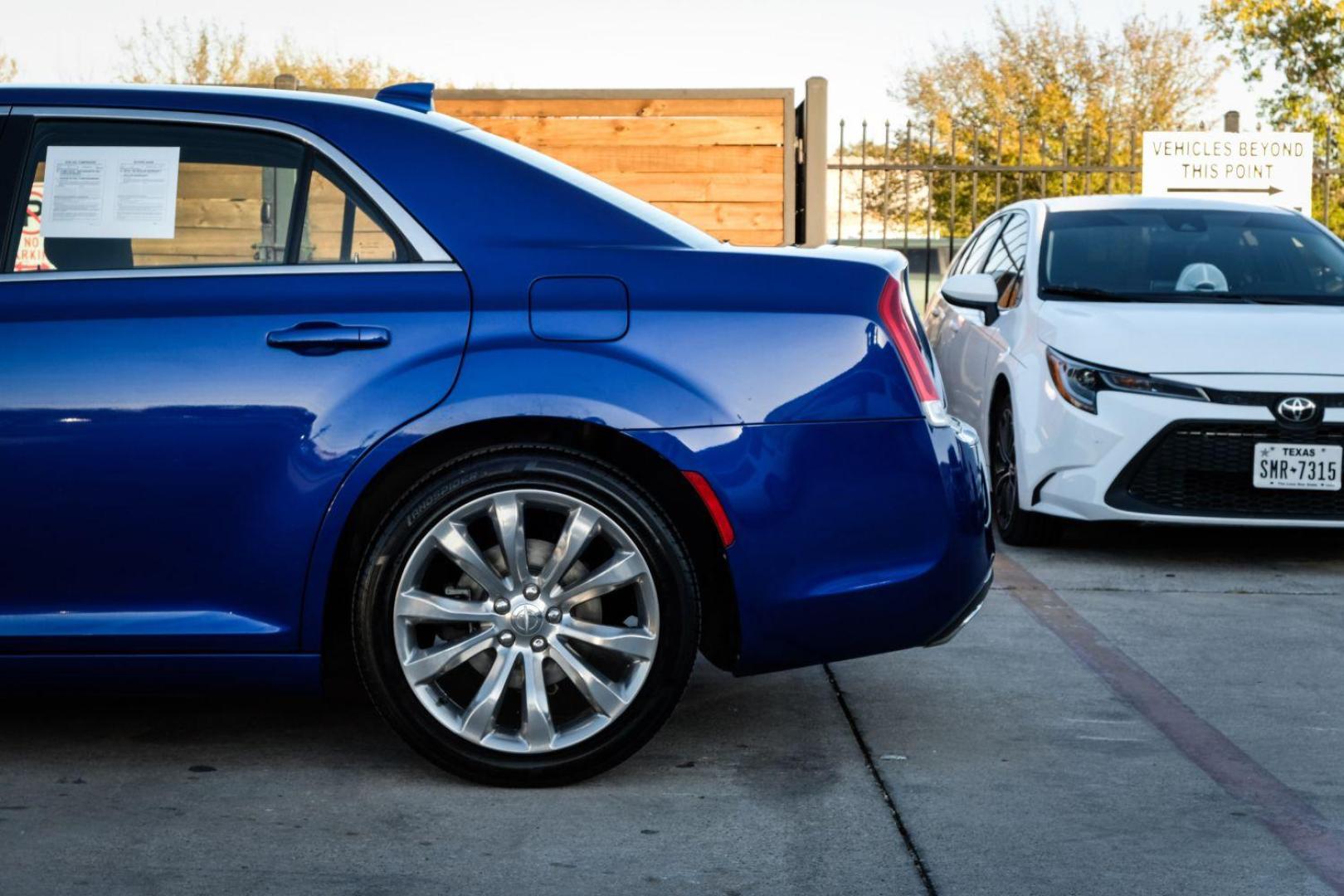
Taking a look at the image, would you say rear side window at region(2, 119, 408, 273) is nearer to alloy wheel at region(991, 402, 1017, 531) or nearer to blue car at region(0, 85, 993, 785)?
blue car at region(0, 85, 993, 785)

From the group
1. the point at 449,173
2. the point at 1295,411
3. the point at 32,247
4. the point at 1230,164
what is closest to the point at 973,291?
the point at 1295,411

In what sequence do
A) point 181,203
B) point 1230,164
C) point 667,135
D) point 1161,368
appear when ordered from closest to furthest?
point 181,203 → point 1161,368 → point 667,135 → point 1230,164

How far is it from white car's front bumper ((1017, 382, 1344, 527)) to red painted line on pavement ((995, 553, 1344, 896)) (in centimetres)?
64

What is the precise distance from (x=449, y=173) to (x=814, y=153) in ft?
31.7

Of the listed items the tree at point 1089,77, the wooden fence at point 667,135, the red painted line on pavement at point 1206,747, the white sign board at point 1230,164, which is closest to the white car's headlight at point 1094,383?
the red painted line on pavement at point 1206,747

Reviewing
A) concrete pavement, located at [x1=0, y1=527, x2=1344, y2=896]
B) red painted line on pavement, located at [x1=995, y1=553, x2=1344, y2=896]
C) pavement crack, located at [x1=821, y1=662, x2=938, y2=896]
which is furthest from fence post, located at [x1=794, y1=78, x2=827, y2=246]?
pavement crack, located at [x1=821, y1=662, x2=938, y2=896]

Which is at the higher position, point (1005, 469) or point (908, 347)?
point (908, 347)

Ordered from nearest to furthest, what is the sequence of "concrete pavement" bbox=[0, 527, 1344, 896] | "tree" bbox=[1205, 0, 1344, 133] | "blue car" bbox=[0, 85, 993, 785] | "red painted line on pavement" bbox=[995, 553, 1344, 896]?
"concrete pavement" bbox=[0, 527, 1344, 896] → "red painted line on pavement" bbox=[995, 553, 1344, 896] → "blue car" bbox=[0, 85, 993, 785] → "tree" bbox=[1205, 0, 1344, 133]

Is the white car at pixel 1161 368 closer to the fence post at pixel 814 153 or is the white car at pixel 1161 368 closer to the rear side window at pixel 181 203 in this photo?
the rear side window at pixel 181 203

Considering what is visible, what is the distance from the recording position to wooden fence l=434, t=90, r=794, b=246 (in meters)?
13.4

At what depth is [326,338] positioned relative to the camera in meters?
3.98

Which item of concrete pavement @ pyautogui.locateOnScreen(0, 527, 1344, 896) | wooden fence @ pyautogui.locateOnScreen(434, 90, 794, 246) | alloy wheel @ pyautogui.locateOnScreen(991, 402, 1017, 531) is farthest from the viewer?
wooden fence @ pyautogui.locateOnScreen(434, 90, 794, 246)

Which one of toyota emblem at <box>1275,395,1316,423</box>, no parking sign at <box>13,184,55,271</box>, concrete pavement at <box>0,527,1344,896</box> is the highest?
no parking sign at <box>13,184,55,271</box>

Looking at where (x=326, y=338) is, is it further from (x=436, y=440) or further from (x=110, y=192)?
(x=110, y=192)
